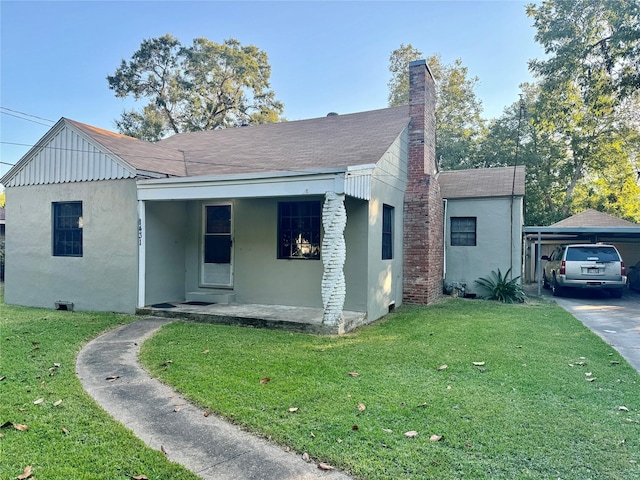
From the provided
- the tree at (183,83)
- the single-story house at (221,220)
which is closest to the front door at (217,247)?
the single-story house at (221,220)

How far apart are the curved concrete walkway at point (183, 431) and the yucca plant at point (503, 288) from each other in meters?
9.96

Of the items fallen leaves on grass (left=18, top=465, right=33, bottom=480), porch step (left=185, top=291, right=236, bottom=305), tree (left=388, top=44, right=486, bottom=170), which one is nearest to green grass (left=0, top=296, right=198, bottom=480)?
fallen leaves on grass (left=18, top=465, right=33, bottom=480)

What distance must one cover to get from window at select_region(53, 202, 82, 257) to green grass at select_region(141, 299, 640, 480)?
3887 mm

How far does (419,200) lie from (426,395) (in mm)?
6982

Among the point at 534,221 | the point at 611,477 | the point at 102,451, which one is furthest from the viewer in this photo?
the point at 534,221

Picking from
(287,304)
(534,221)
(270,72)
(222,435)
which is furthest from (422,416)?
(270,72)

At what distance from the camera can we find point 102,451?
3010 millimetres

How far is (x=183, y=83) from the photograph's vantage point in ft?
82.9

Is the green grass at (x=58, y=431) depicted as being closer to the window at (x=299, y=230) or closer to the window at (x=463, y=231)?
the window at (x=299, y=230)

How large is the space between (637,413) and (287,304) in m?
6.35

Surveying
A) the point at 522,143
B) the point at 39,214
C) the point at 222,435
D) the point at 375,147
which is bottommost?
the point at 222,435

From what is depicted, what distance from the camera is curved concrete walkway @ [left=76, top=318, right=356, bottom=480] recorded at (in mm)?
2828

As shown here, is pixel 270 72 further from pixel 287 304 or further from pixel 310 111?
pixel 287 304

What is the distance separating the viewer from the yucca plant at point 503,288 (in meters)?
11.7
